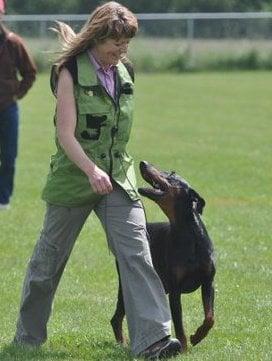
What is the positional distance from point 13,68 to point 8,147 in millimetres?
882

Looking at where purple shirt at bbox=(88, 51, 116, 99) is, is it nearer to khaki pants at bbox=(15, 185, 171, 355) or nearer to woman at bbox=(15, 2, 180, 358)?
woman at bbox=(15, 2, 180, 358)

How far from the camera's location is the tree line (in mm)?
43438

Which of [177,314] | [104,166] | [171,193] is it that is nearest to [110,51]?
[104,166]

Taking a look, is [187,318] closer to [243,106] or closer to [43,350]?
[43,350]

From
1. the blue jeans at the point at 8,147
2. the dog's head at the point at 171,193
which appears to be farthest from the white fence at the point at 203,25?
the dog's head at the point at 171,193

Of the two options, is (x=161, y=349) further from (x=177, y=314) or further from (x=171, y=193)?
(x=171, y=193)

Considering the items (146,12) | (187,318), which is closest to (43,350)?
(187,318)

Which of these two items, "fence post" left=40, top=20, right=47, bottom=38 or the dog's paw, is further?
"fence post" left=40, top=20, right=47, bottom=38

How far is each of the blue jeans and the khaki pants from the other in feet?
19.9

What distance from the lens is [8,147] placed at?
42.6 feet

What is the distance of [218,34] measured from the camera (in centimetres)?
4278

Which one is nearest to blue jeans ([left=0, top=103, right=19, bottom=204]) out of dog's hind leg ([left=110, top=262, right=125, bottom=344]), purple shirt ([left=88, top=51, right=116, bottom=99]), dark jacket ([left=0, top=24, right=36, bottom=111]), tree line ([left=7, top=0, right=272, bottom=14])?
dark jacket ([left=0, top=24, right=36, bottom=111])

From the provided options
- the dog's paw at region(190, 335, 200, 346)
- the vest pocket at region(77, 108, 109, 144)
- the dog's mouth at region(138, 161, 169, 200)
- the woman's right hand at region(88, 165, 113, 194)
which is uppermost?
the vest pocket at region(77, 108, 109, 144)

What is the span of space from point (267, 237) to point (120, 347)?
4391 millimetres
